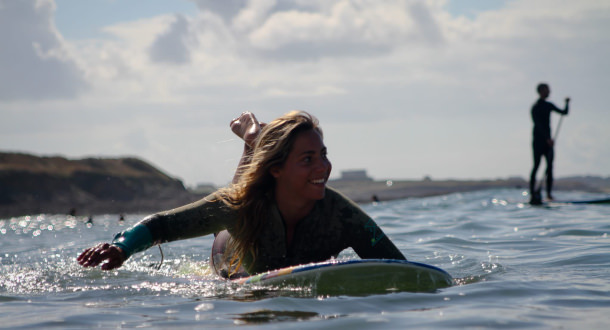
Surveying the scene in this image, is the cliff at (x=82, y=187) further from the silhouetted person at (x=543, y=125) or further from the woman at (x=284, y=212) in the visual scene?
the woman at (x=284, y=212)

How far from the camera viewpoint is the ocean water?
152 inches

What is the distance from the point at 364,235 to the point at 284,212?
621 millimetres

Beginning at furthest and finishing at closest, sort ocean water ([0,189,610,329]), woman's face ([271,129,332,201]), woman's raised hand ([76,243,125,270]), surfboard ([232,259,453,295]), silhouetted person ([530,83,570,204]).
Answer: silhouetted person ([530,83,570,204]), woman's face ([271,129,332,201]), surfboard ([232,259,453,295]), woman's raised hand ([76,243,125,270]), ocean water ([0,189,610,329])

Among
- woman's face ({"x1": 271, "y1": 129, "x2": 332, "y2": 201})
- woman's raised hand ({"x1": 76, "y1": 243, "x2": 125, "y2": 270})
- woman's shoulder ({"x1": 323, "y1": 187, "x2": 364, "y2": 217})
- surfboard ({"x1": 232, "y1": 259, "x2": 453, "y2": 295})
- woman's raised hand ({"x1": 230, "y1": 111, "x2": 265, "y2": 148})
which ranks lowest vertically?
surfboard ({"x1": 232, "y1": 259, "x2": 453, "y2": 295})

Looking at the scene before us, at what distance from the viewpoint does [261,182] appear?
5184mm

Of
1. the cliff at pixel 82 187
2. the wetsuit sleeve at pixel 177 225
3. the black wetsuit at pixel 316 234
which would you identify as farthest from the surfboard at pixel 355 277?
the cliff at pixel 82 187

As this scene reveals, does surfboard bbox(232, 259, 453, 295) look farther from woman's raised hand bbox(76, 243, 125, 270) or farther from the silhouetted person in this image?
the silhouetted person

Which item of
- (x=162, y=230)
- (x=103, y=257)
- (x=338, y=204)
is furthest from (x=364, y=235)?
(x=103, y=257)

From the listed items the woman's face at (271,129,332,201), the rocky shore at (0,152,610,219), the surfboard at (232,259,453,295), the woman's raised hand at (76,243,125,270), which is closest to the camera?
the woman's raised hand at (76,243,125,270)

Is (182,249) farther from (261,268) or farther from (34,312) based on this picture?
(34,312)

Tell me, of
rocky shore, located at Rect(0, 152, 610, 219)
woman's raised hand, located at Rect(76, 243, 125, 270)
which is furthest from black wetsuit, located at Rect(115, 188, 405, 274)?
rocky shore, located at Rect(0, 152, 610, 219)

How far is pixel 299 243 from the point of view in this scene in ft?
17.1

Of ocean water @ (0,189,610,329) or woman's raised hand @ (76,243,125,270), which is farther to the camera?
woman's raised hand @ (76,243,125,270)

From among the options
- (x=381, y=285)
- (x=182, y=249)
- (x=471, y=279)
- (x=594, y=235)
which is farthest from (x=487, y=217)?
(x=381, y=285)
